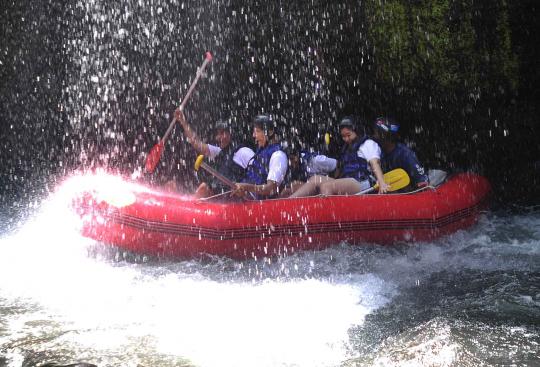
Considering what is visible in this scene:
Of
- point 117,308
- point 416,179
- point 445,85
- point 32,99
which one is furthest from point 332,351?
point 32,99

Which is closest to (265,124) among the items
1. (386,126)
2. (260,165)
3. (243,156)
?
(260,165)

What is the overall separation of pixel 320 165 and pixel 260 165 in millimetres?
757

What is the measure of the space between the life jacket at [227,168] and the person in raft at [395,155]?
148 cm

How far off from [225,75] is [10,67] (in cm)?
340

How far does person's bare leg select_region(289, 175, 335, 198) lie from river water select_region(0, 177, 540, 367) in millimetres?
741

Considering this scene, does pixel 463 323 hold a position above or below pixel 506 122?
below

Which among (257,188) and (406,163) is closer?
(257,188)

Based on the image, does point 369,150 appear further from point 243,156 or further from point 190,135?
point 190,135

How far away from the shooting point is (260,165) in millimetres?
5840

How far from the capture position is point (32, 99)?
8.89 m

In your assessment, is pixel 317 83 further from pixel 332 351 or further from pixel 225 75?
pixel 332 351

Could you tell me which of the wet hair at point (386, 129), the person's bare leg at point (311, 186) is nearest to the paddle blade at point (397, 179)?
the wet hair at point (386, 129)

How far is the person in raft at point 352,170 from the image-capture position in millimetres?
5816

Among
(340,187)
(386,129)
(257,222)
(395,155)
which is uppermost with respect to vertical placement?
(386,129)
